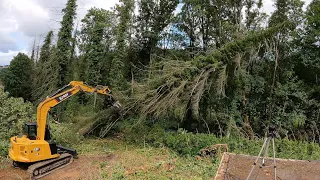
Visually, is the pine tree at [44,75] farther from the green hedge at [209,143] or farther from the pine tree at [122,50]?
the green hedge at [209,143]

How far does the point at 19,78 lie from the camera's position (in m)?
19.8

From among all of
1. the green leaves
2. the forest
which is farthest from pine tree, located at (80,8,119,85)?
the green leaves

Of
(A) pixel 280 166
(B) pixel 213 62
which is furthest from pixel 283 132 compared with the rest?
(A) pixel 280 166

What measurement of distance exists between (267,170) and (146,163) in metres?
3.85

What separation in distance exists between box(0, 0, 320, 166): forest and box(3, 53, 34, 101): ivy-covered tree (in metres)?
0.06

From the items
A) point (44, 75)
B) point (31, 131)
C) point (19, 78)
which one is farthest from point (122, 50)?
point (31, 131)

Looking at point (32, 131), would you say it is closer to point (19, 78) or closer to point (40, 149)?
point (40, 149)

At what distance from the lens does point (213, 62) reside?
35.4 feet

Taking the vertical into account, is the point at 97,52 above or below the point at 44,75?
above

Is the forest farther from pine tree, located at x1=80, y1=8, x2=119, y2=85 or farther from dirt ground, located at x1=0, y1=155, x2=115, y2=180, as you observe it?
dirt ground, located at x1=0, y1=155, x2=115, y2=180

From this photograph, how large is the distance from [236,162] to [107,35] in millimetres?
16169

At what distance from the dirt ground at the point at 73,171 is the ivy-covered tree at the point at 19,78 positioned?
11468mm

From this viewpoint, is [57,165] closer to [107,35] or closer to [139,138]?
[139,138]

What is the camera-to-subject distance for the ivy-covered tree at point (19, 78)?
64.0ft
